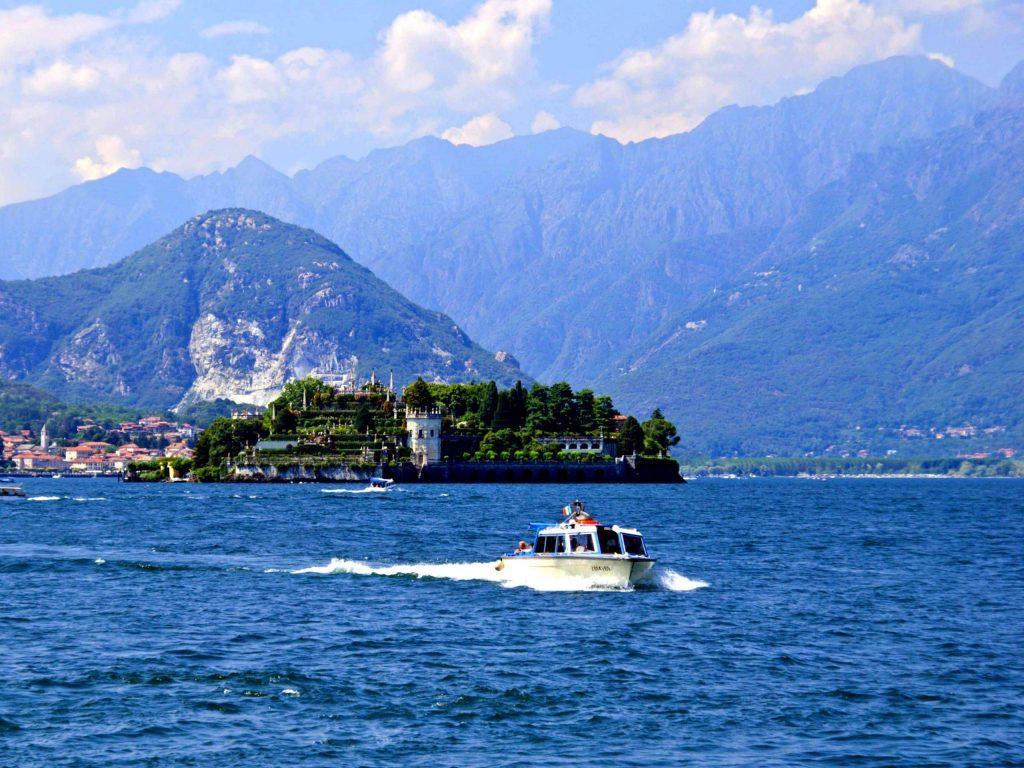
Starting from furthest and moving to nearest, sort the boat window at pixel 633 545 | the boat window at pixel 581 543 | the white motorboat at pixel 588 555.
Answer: the boat window at pixel 633 545
the boat window at pixel 581 543
the white motorboat at pixel 588 555

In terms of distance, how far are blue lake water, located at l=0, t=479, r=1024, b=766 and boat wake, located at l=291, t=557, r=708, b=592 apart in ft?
0.87

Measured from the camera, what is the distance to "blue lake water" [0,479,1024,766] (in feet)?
145

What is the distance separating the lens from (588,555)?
248 feet

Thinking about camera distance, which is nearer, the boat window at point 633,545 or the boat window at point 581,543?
the boat window at point 581,543

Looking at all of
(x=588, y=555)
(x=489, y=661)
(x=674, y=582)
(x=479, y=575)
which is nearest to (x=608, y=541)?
(x=588, y=555)

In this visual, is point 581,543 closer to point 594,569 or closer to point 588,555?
point 588,555

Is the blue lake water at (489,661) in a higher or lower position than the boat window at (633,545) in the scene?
lower

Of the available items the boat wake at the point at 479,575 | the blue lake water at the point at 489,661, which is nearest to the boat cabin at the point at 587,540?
the boat wake at the point at 479,575

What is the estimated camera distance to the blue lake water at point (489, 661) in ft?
145

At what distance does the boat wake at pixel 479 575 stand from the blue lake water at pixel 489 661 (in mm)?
265

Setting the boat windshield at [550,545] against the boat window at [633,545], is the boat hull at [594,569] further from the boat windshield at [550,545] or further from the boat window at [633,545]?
the boat window at [633,545]

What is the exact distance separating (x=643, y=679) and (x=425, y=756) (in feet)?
41.6

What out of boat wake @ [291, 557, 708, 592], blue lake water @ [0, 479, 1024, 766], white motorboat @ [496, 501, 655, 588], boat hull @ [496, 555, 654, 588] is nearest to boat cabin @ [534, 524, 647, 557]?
white motorboat @ [496, 501, 655, 588]

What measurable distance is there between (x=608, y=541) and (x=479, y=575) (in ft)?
29.5
